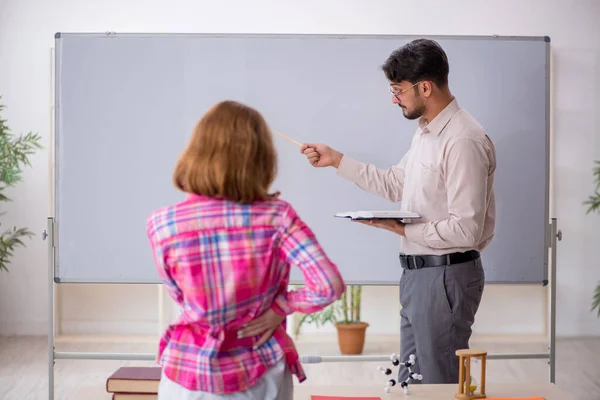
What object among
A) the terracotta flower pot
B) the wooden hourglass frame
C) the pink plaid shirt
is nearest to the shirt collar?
the wooden hourglass frame

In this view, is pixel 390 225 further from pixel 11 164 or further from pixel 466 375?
pixel 11 164

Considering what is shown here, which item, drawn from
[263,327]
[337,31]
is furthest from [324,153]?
[337,31]

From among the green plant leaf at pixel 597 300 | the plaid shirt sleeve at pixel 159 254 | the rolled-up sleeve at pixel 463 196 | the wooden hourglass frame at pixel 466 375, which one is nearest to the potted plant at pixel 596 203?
the green plant leaf at pixel 597 300

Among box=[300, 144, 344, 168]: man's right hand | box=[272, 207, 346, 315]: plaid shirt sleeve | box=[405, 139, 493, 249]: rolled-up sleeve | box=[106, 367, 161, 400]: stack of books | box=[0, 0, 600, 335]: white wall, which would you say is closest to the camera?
box=[272, 207, 346, 315]: plaid shirt sleeve

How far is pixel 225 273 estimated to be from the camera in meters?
1.44

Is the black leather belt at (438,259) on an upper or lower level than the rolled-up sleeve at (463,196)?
lower

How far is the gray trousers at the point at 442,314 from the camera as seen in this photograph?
7.79 ft

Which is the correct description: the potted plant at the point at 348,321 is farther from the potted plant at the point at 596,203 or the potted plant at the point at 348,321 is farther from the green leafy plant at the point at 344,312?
the potted plant at the point at 596,203

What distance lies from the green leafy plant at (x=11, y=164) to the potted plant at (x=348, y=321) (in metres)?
1.83

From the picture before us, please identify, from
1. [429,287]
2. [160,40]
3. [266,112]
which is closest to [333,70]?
[266,112]

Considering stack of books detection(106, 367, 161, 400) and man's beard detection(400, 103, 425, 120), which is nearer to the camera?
stack of books detection(106, 367, 161, 400)

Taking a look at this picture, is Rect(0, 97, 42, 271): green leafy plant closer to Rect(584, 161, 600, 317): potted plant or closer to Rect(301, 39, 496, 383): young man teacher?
Rect(301, 39, 496, 383): young man teacher

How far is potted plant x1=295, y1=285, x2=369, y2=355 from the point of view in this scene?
185 inches

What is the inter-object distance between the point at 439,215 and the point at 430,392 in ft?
2.20
